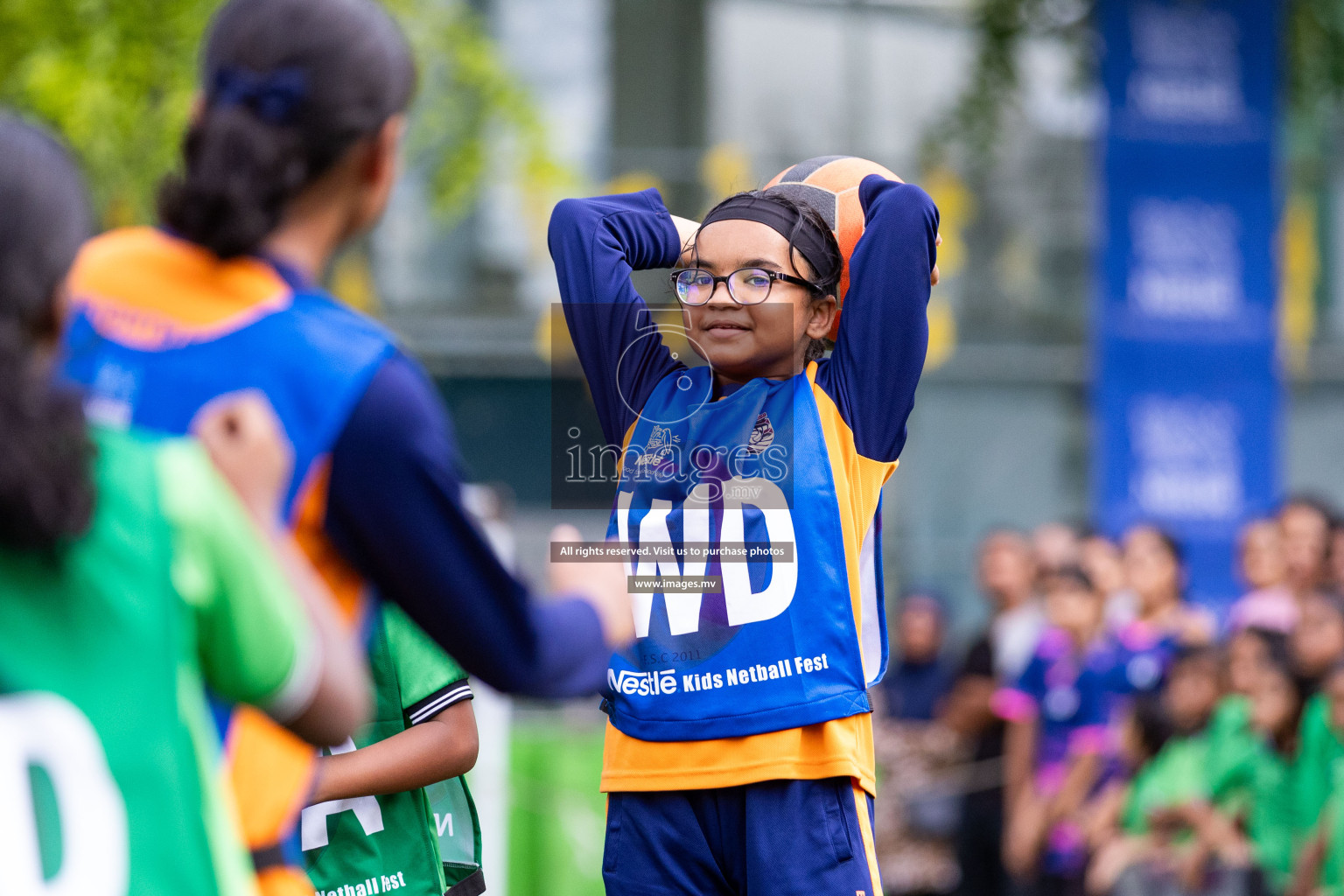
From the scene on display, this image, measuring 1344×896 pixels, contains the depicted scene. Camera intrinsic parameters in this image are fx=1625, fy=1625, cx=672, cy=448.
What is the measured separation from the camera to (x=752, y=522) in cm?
299

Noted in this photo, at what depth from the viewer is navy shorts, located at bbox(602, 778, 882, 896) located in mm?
2820

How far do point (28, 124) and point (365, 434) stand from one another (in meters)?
0.47

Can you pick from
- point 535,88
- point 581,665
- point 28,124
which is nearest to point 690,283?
point 581,665

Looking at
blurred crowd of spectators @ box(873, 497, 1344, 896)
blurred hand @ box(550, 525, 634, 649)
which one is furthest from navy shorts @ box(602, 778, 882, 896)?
blurred crowd of spectators @ box(873, 497, 1344, 896)

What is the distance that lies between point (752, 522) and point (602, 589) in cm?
92

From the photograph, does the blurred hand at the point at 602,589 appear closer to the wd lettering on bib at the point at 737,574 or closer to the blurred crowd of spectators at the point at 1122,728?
the wd lettering on bib at the point at 737,574

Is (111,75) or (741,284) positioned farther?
(111,75)

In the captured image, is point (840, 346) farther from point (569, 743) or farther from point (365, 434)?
point (569, 743)

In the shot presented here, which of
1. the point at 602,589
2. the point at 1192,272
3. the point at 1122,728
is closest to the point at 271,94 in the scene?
the point at 602,589

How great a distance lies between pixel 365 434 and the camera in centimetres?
179

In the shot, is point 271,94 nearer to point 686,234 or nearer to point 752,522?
point 752,522

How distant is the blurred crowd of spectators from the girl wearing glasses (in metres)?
3.53

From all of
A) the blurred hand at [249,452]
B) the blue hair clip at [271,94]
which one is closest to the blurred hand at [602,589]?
the blurred hand at [249,452]

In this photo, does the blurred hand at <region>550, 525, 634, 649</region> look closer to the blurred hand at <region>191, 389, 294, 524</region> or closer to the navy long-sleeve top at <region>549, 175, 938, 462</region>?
the blurred hand at <region>191, 389, 294, 524</region>
